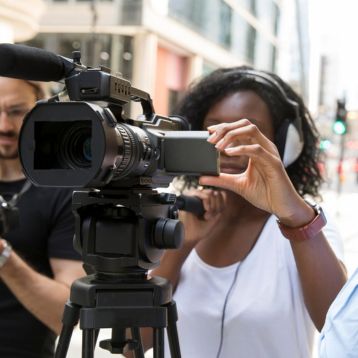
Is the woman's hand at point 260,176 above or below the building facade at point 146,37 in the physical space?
below

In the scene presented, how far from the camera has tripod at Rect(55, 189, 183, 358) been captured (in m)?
1.20

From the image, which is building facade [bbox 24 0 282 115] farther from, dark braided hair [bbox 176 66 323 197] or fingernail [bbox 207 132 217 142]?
fingernail [bbox 207 132 217 142]

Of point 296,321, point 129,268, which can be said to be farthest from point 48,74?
point 296,321

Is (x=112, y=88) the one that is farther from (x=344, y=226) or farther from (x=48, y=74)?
(x=344, y=226)

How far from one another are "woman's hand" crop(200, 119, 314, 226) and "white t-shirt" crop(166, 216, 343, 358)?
23 cm

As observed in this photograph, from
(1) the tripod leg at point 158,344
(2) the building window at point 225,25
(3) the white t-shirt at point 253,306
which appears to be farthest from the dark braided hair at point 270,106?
(2) the building window at point 225,25

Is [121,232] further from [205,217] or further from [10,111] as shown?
[10,111]

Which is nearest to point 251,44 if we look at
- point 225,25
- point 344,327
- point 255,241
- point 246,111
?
point 225,25

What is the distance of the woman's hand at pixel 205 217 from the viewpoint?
167cm

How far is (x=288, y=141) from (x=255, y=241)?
0.30 m

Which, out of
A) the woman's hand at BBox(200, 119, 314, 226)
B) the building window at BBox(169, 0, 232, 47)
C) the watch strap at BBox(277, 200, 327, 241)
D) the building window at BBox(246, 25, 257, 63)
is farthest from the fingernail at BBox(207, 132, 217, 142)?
the building window at BBox(246, 25, 257, 63)

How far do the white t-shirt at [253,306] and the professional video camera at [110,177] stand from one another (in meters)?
0.32

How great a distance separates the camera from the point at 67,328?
1229 mm

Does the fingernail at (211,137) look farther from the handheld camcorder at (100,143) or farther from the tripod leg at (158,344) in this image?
the tripod leg at (158,344)
